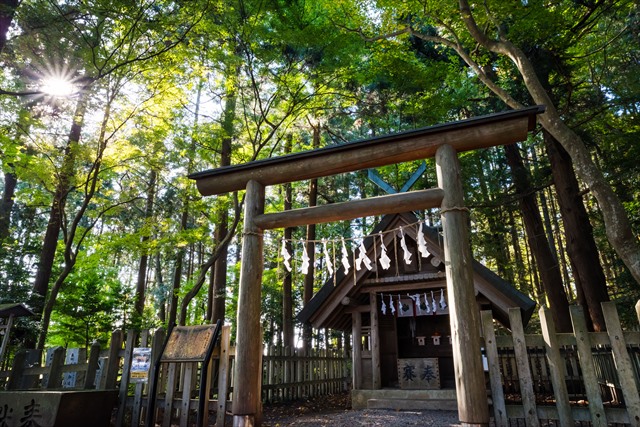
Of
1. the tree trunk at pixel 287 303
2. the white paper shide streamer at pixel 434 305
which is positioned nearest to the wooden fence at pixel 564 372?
the white paper shide streamer at pixel 434 305

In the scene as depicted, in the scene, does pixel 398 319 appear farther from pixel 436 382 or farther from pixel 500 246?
pixel 500 246

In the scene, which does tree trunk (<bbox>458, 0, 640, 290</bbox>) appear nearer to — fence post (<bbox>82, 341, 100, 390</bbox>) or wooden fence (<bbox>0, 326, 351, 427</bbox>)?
wooden fence (<bbox>0, 326, 351, 427</bbox>)

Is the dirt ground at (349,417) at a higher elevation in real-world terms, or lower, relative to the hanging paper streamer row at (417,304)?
lower

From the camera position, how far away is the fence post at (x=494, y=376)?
5.48 meters

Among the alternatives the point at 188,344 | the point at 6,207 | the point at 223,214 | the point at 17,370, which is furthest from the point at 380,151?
the point at 6,207

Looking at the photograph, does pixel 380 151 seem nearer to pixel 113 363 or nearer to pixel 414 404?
pixel 113 363

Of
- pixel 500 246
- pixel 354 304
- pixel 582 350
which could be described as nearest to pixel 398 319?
pixel 354 304

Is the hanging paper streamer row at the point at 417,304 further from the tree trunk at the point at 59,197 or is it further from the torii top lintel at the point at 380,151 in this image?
the tree trunk at the point at 59,197

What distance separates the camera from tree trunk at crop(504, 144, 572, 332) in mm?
12626

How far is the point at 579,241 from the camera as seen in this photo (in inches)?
396

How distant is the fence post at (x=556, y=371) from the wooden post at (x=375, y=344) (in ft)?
19.1

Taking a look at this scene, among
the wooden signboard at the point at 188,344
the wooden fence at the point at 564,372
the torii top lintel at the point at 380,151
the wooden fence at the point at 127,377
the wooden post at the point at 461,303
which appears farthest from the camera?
the wooden fence at the point at 127,377

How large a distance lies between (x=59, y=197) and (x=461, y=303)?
11.6 m

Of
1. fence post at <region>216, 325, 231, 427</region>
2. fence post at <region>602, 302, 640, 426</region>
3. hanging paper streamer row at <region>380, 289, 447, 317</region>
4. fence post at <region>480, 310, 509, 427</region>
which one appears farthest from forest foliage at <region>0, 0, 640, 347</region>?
fence post at <region>216, 325, 231, 427</region>
